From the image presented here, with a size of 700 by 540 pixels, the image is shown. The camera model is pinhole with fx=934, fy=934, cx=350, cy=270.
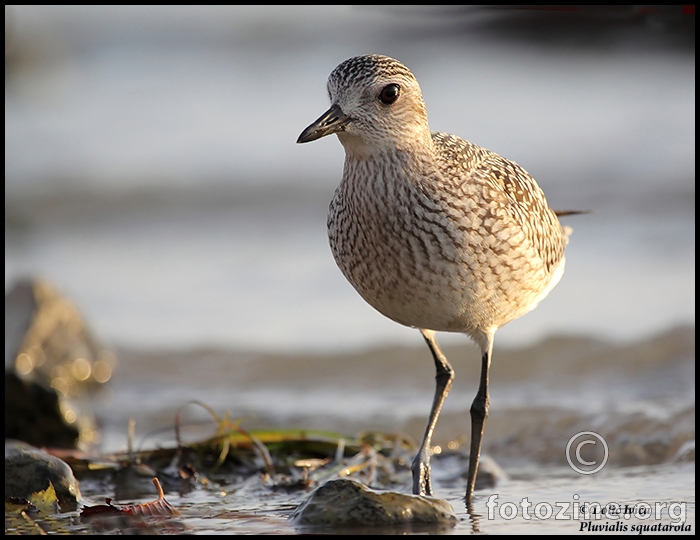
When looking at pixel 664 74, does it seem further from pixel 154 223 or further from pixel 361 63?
pixel 361 63

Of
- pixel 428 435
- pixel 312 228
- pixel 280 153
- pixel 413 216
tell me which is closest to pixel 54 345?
pixel 428 435

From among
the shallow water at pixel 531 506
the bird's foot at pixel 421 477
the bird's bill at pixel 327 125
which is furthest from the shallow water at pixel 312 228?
the bird's bill at pixel 327 125

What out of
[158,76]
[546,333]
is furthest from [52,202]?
[546,333]

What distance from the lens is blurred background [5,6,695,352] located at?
9.52 meters

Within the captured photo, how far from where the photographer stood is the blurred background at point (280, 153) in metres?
9.52

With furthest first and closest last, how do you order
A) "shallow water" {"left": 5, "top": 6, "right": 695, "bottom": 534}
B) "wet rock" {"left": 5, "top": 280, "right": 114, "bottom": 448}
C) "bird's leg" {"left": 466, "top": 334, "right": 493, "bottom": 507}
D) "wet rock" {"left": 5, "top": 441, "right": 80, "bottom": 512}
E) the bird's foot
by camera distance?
"wet rock" {"left": 5, "top": 280, "right": 114, "bottom": 448}
"shallow water" {"left": 5, "top": 6, "right": 695, "bottom": 534}
"bird's leg" {"left": 466, "top": 334, "right": 493, "bottom": 507}
the bird's foot
"wet rock" {"left": 5, "top": 441, "right": 80, "bottom": 512}

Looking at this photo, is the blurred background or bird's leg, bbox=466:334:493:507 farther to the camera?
the blurred background

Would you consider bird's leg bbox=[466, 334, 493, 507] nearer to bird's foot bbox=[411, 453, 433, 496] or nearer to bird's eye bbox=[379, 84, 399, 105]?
bird's foot bbox=[411, 453, 433, 496]

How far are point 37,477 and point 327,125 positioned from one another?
2.36 m

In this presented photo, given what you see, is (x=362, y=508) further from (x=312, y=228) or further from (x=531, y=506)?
(x=312, y=228)

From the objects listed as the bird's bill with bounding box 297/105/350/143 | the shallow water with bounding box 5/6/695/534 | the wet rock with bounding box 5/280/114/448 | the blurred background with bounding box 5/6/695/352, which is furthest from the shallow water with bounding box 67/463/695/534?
the blurred background with bounding box 5/6/695/352

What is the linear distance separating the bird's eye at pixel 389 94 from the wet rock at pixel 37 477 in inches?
101

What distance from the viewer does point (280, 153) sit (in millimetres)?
15125

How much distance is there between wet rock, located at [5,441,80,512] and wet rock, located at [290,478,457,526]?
127 cm
